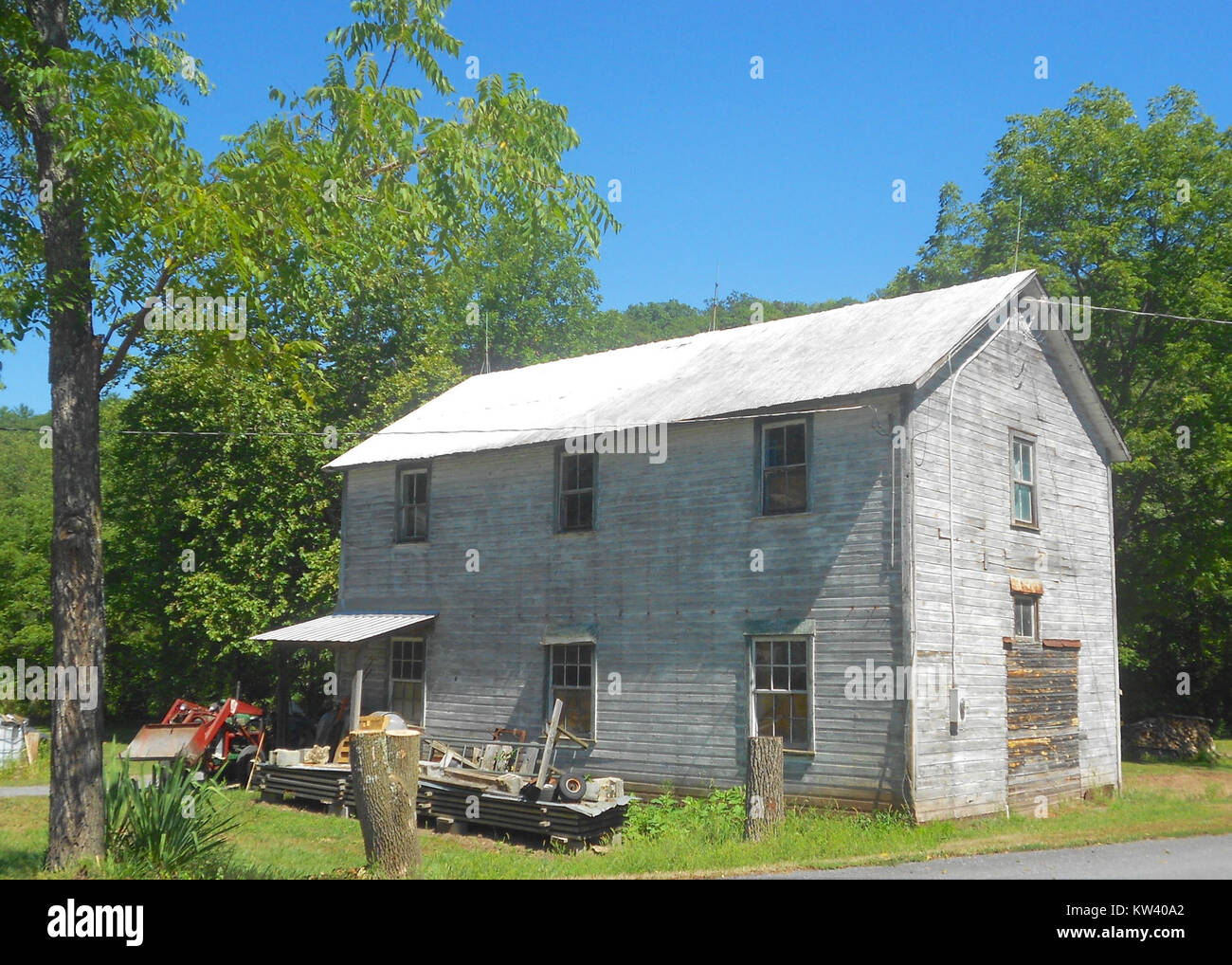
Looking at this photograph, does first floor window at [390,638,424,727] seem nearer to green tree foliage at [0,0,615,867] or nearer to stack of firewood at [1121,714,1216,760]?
green tree foliage at [0,0,615,867]

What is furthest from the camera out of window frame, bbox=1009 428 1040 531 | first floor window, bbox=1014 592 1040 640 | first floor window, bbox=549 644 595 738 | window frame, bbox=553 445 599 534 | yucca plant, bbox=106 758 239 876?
window frame, bbox=553 445 599 534

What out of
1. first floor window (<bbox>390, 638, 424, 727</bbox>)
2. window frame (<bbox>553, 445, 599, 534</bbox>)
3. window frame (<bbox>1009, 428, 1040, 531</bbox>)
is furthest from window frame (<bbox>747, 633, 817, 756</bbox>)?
first floor window (<bbox>390, 638, 424, 727</bbox>)

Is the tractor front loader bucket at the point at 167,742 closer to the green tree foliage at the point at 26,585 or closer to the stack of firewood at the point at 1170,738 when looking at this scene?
the green tree foliage at the point at 26,585

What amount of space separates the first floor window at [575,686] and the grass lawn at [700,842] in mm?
2980

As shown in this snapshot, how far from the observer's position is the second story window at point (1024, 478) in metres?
18.9

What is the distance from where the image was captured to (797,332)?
20859mm

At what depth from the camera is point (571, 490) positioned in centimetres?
1995

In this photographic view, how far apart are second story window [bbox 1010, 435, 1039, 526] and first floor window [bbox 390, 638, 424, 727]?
1143 cm

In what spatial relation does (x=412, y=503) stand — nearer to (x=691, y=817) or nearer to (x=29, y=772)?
(x=691, y=817)

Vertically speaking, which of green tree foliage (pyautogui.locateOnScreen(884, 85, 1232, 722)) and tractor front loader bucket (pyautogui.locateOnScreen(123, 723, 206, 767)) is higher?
green tree foliage (pyautogui.locateOnScreen(884, 85, 1232, 722))

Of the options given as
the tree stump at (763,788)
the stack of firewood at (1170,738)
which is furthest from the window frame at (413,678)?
the stack of firewood at (1170,738)

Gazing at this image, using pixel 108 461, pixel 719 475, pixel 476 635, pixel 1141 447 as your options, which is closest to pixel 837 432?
pixel 719 475

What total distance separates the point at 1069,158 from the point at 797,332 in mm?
16518

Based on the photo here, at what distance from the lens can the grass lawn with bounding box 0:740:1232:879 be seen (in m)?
12.7
